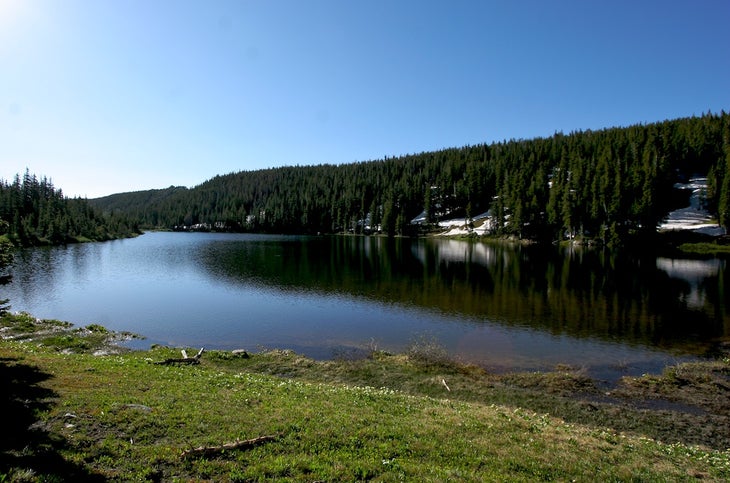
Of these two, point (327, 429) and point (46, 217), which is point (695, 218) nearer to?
point (327, 429)

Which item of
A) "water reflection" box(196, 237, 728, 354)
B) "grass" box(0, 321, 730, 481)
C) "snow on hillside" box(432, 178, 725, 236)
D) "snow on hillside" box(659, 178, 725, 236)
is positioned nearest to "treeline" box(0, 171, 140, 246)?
"water reflection" box(196, 237, 728, 354)

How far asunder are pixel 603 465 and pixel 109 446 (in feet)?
48.5

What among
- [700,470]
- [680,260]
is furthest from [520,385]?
[680,260]

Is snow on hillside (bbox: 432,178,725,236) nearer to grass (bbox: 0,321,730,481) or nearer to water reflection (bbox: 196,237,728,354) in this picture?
water reflection (bbox: 196,237,728,354)

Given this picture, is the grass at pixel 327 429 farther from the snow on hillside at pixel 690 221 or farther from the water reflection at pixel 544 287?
the snow on hillside at pixel 690 221

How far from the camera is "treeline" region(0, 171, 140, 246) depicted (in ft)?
405

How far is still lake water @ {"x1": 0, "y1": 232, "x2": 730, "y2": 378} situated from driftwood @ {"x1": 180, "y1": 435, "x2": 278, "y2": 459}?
18.1 meters

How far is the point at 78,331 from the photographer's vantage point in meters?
33.0

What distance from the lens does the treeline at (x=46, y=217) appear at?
405 feet

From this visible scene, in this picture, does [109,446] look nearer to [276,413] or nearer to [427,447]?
[276,413]

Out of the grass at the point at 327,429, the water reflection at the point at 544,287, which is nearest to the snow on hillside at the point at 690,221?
the water reflection at the point at 544,287

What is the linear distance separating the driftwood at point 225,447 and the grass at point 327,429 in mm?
173

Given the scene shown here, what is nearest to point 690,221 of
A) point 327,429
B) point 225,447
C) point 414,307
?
point 414,307

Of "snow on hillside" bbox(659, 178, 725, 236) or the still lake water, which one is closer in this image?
the still lake water
